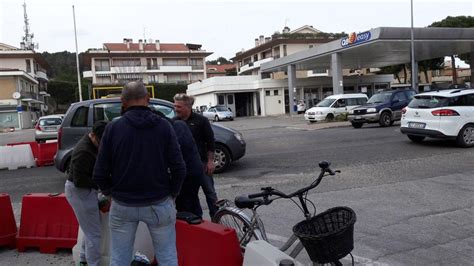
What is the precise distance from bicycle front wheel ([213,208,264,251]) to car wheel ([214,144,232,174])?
222 inches

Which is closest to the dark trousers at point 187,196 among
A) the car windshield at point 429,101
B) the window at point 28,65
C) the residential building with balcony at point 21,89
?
the car windshield at point 429,101

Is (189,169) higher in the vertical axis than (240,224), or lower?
higher

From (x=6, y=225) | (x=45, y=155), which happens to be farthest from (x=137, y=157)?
(x=45, y=155)

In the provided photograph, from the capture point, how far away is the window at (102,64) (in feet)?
252

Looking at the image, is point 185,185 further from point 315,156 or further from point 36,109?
point 36,109

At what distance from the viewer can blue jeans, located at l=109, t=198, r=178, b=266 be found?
3.25 metres

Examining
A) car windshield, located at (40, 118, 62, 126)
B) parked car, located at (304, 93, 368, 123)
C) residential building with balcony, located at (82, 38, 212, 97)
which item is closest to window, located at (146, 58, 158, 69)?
residential building with balcony, located at (82, 38, 212, 97)

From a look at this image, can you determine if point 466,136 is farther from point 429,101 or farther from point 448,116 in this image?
point 429,101

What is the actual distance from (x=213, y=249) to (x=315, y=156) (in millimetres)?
8939

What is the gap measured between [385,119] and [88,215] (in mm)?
17846

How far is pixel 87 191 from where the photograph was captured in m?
4.19

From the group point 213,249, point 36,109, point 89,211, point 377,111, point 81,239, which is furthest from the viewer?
point 36,109

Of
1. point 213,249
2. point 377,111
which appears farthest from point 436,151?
point 213,249

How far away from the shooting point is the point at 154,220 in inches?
129
